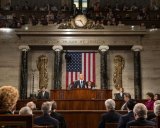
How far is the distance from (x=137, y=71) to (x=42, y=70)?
5.10m

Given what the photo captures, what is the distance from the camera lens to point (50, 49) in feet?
61.4

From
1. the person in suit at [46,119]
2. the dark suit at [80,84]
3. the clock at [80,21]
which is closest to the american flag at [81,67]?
the clock at [80,21]

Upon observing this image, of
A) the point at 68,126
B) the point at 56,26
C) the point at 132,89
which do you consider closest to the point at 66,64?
the point at 56,26

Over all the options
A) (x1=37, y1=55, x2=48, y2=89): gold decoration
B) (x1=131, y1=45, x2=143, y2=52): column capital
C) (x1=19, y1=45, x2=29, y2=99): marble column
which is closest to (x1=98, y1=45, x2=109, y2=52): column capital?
(x1=131, y1=45, x2=143, y2=52): column capital

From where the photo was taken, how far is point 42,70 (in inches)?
725

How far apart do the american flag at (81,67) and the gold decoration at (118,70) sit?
1264 millimetres

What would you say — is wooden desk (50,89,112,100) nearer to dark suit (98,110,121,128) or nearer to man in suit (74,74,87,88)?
man in suit (74,74,87,88)

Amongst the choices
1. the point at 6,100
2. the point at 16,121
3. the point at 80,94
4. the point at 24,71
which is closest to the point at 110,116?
the point at 6,100

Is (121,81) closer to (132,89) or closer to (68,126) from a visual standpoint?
(132,89)

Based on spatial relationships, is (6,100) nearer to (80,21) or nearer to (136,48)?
(80,21)

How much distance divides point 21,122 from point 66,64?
49.0ft

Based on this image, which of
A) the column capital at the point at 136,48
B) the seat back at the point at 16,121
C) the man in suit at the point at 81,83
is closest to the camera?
the seat back at the point at 16,121

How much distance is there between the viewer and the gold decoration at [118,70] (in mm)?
18234

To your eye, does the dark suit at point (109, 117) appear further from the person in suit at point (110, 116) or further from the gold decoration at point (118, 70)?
the gold decoration at point (118, 70)
